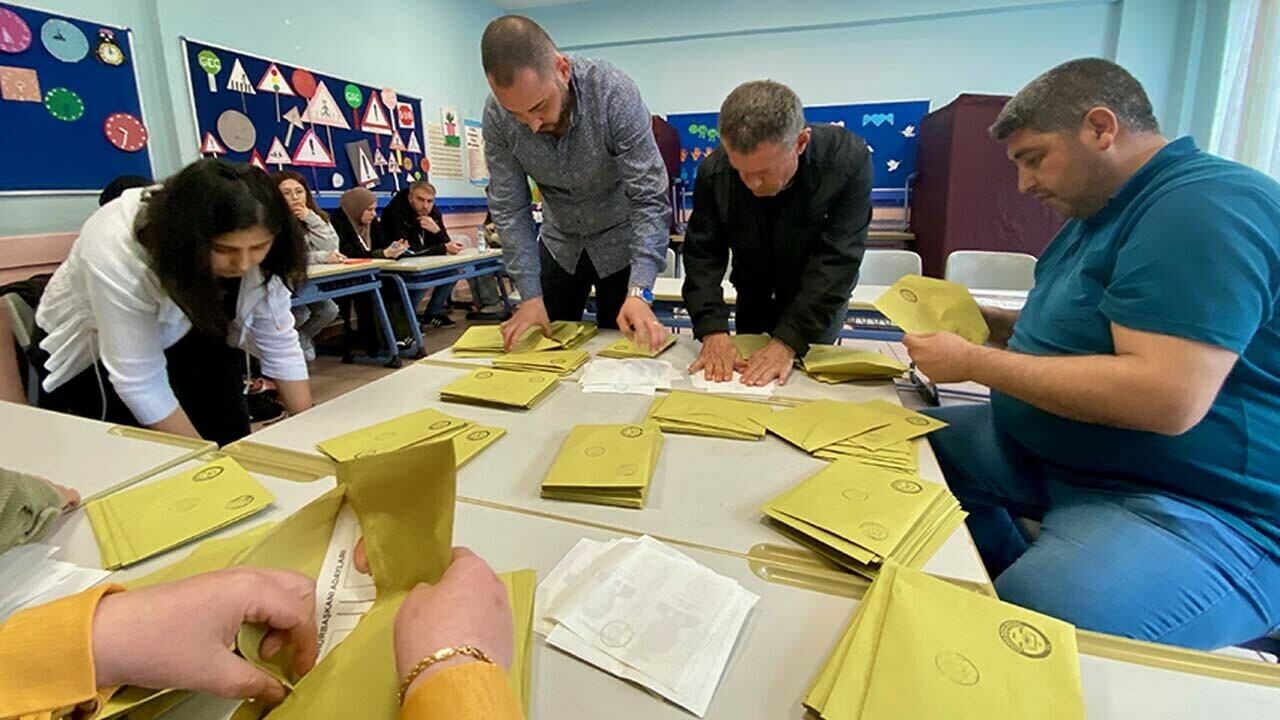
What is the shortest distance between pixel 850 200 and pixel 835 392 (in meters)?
0.55

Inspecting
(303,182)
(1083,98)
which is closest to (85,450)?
(1083,98)

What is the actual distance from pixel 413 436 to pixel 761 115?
93 cm

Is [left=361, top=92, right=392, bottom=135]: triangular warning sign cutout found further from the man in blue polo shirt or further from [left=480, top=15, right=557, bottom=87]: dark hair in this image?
the man in blue polo shirt

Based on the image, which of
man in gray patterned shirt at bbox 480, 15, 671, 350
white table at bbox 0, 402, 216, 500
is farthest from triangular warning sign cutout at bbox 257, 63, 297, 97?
white table at bbox 0, 402, 216, 500

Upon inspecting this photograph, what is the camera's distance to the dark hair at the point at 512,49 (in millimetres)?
1339

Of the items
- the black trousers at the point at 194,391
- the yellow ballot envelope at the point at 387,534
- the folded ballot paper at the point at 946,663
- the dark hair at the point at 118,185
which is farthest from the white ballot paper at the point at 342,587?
the dark hair at the point at 118,185

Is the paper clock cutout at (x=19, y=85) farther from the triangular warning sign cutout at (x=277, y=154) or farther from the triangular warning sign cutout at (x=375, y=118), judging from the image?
the triangular warning sign cutout at (x=375, y=118)

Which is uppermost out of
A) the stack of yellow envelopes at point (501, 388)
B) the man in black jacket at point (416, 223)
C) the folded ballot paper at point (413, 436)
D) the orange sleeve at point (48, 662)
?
the man in black jacket at point (416, 223)

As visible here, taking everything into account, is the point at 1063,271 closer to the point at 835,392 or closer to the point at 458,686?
the point at 835,392

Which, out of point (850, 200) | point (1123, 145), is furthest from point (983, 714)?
point (850, 200)

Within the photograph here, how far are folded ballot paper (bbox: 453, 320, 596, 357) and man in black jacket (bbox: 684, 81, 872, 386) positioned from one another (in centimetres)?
32

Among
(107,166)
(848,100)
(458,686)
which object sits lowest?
(458,686)

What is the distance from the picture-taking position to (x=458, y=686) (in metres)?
0.42

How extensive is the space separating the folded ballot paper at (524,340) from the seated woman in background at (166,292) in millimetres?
433
